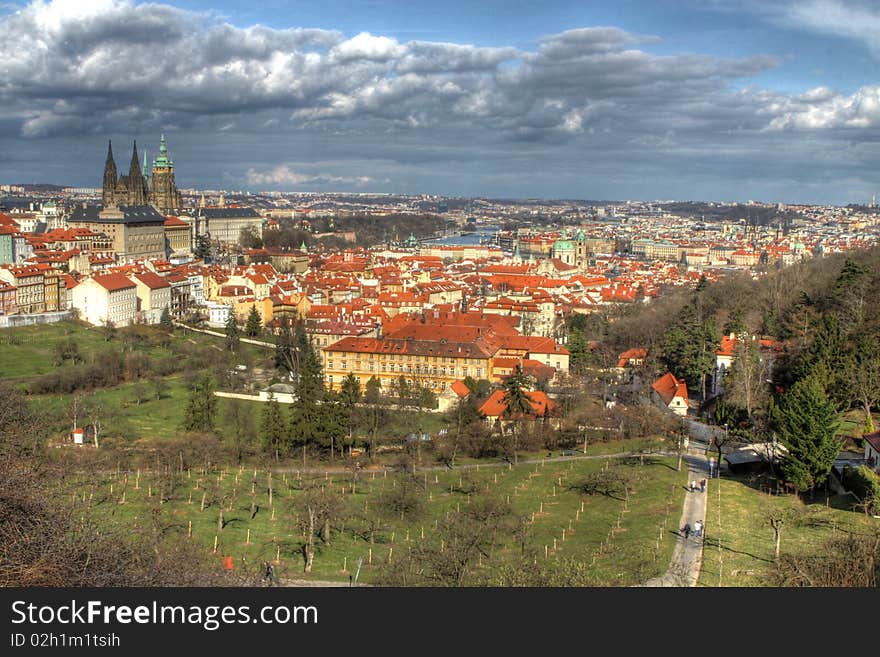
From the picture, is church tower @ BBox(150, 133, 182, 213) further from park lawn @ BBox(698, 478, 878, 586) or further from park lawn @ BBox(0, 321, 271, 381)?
park lawn @ BBox(698, 478, 878, 586)

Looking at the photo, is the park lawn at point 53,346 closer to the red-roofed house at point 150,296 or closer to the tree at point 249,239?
the red-roofed house at point 150,296

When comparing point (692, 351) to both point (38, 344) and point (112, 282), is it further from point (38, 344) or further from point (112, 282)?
point (112, 282)

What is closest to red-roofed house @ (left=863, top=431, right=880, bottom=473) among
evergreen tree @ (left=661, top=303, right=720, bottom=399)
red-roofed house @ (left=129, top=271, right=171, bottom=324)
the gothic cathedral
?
evergreen tree @ (left=661, top=303, right=720, bottom=399)

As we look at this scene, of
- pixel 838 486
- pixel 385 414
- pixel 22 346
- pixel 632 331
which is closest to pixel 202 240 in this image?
pixel 22 346

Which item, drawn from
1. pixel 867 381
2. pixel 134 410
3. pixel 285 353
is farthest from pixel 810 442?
pixel 285 353

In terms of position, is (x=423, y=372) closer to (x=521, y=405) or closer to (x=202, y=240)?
(x=521, y=405)

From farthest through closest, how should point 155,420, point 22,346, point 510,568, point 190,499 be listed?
point 22,346
point 155,420
point 190,499
point 510,568
